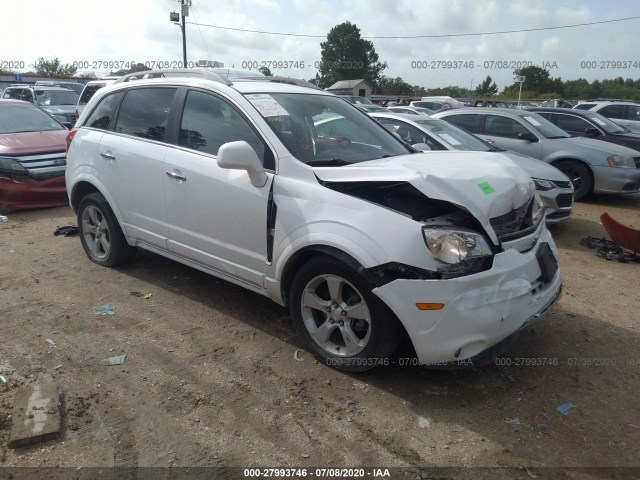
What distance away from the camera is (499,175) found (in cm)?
335

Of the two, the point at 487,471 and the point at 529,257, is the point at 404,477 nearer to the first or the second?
the point at 487,471

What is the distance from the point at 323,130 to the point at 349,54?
83.3 m

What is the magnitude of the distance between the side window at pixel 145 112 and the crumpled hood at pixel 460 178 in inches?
69.3

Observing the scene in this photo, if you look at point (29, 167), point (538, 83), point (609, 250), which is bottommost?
point (609, 250)

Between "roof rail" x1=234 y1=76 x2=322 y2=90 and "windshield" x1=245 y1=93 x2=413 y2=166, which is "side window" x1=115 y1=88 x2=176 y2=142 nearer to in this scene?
"roof rail" x1=234 y1=76 x2=322 y2=90

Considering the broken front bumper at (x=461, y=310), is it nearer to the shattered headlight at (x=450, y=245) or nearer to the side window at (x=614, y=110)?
the shattered headlight at (x=450, y=245)

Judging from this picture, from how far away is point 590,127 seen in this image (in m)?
10.6

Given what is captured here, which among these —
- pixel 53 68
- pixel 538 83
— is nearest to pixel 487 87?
pixel 538 83

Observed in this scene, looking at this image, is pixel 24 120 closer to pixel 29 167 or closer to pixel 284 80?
pixel 29 167

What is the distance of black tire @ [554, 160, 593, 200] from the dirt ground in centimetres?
464

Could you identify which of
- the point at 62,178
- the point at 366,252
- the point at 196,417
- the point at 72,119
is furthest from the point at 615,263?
the point at 72,119

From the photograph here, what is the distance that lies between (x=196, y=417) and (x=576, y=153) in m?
8.08

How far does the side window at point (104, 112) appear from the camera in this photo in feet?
16.0

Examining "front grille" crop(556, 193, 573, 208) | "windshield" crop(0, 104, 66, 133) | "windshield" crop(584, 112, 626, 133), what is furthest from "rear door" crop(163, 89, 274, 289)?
A: "windshield" crop(584, 112, 626, 133)
